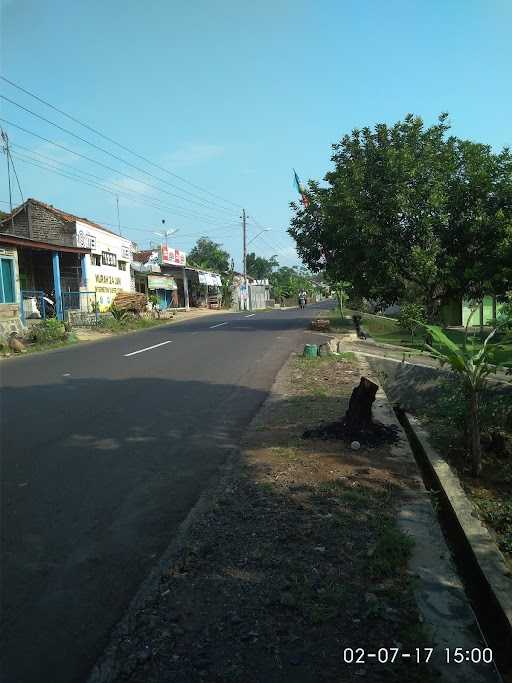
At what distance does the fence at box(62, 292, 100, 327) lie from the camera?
25.3 m

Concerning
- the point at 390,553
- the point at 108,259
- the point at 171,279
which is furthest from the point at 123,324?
the point at 390,553

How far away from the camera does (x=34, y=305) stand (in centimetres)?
2350

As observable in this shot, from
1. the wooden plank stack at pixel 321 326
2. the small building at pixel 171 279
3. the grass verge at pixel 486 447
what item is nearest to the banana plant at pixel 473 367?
the grass verge at pixel 486 447

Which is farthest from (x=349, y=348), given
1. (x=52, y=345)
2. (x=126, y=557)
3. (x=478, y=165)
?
(x=126, y=557)

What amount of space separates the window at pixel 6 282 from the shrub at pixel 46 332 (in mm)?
1553

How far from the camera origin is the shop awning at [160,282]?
132ft

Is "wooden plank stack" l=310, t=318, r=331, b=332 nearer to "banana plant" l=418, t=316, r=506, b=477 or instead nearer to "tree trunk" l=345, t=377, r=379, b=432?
"tree trunk" l=345, t=377, r=379, b=432

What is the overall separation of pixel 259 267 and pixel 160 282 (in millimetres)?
49768

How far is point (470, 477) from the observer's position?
534 cm

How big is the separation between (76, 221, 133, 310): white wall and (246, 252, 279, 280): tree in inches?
2109

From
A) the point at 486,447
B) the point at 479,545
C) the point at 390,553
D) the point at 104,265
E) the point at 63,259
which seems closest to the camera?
the point at 390,553

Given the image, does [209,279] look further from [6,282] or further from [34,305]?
[6,282]

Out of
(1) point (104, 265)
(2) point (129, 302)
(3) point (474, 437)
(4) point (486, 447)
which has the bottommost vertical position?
(4) point (486, 447)

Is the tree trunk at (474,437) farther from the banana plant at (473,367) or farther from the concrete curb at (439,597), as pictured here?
the concrete curb at (439,597)
